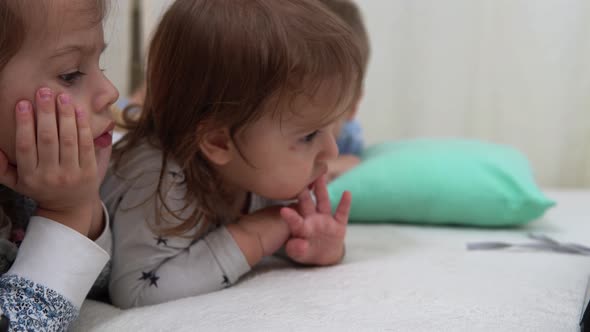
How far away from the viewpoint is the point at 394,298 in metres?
0.75

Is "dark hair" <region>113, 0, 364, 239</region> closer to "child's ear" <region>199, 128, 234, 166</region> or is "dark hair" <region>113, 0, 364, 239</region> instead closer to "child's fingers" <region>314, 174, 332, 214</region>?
"child's ear" <region>199, 128, 234, 166</region>

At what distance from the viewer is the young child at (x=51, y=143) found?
637 mm

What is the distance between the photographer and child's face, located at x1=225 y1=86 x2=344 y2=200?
87 centimetres

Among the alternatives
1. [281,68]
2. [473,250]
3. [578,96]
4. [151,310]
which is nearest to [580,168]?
[578,96]

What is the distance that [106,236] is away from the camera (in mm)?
792

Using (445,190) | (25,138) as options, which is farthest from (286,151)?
(445,190)

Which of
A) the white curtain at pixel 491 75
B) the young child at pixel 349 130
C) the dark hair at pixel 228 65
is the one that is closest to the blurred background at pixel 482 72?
the white curtain at pixel 491 75

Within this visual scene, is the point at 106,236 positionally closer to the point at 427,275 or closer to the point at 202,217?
the point at 202,217

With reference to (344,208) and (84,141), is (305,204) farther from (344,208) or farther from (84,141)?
(84,141)

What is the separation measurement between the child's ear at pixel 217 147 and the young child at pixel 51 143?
181 mm

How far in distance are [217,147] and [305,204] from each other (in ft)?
0.55

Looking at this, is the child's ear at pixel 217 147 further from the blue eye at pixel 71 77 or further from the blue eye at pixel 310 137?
the blue eye at pixel 71 77

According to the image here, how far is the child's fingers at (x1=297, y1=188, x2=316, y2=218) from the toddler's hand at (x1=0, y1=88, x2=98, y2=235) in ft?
1.15

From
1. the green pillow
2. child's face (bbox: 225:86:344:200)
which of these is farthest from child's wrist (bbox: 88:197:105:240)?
the green pillow
